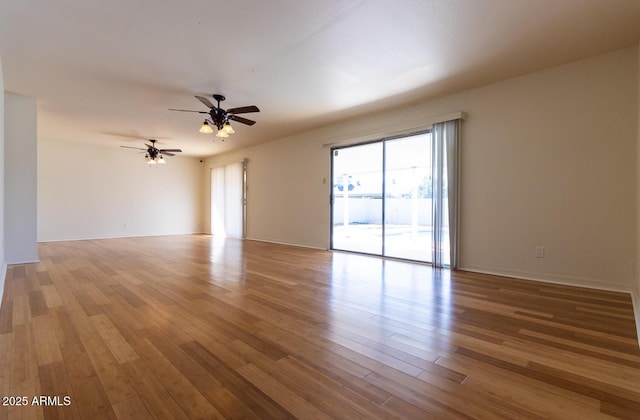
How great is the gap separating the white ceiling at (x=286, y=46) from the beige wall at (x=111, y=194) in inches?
143

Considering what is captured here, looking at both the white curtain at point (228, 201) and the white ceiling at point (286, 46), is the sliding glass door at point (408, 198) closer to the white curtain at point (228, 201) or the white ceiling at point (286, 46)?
the white ceiling at point (286, 46)

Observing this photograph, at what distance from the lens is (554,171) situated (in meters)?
3.66

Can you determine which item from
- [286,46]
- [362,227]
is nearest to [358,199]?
[362,227]

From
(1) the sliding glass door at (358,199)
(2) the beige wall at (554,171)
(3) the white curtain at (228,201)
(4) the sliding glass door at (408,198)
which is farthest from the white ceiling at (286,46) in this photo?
(3) the white curtain at (228,201)

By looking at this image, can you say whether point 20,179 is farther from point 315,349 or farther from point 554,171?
point 554,171

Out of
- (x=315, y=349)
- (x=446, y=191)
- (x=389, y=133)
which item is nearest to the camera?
(x=315, y=349)

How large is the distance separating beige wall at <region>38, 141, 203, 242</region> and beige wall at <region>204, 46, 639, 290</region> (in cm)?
793

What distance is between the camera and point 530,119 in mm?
3830

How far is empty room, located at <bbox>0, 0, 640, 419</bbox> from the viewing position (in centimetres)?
160

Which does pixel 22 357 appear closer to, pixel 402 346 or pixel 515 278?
pixel 402 346

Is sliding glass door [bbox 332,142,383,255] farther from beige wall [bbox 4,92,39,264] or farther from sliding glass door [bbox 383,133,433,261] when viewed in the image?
beige wall [bbox 4,92,39,264]

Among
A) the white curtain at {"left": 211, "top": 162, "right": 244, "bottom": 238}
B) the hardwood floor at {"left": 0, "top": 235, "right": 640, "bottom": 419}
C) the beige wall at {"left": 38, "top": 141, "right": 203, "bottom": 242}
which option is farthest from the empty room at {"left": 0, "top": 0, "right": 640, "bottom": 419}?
the white curtain at {"left": 211, "top": 162, "right": 244, "bottom": 238}

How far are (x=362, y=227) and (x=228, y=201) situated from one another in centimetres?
484

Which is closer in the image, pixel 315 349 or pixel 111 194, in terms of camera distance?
pixel 315 349
